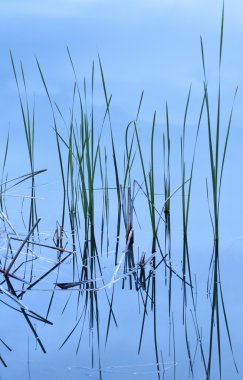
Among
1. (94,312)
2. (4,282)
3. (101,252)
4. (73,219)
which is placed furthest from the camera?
(73,219)

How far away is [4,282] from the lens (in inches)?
65.1

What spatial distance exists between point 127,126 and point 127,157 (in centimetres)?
11

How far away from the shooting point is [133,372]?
110 cm

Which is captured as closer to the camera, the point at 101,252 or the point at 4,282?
the point at 4,282

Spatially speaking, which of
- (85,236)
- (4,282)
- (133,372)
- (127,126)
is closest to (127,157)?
(127,126)

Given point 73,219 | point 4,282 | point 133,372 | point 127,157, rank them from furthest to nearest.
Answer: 1. point 73,219
2. point 127,157
3. point 4,282
4. point 133,372

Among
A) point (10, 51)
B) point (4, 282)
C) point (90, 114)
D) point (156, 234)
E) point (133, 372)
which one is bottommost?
point (133, 372)

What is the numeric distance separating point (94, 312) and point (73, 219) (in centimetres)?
102

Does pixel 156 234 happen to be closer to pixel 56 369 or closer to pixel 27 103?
pixel 27 103

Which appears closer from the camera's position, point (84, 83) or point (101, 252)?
point (101, 252)

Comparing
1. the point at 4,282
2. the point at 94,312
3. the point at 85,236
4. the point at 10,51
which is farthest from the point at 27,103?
the point at 94,312

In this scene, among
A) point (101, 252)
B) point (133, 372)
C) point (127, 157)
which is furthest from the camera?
point (127, 157)

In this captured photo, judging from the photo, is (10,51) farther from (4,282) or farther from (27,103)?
(4,282)

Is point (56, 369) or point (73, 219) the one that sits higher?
point (73, 219)
